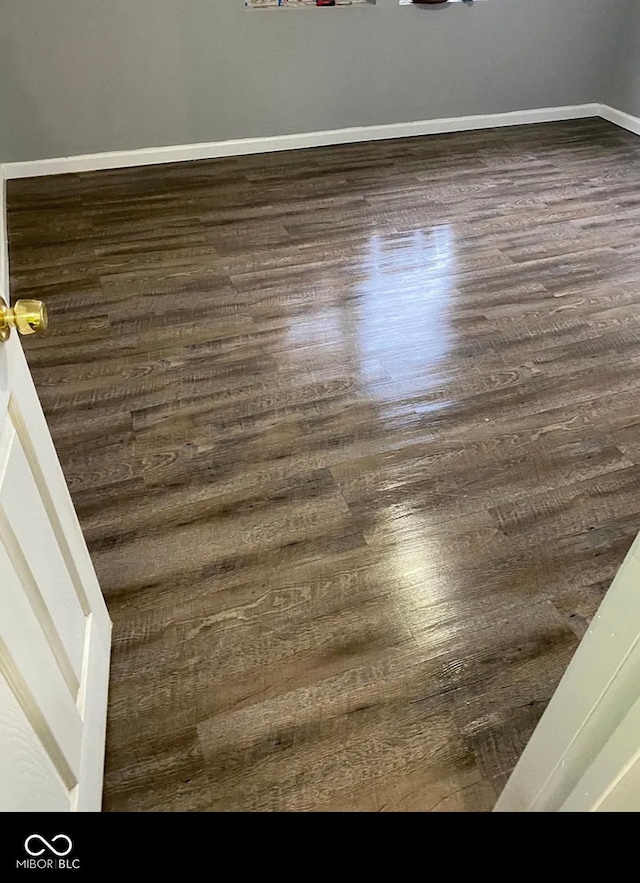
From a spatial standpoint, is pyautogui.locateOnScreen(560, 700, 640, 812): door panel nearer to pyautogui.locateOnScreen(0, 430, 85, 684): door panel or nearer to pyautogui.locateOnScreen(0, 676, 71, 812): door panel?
pyautogui.locateOnScreen(0, 676, 71, 812): door panel

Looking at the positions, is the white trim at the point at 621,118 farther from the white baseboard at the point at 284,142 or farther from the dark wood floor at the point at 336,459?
the dark wood floor at the point at 336,459

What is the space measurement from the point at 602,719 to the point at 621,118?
4801mm

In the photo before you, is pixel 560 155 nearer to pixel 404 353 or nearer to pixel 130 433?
pixel 404 353

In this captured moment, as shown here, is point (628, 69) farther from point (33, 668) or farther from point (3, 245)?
point (33, 668)

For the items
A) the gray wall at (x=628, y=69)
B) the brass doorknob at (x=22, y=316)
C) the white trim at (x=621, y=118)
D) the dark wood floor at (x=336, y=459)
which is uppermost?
the brass doorknob at (x=22, y=316)

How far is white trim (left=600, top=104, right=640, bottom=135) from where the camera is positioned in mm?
4465

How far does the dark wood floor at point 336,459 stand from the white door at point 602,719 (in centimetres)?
54

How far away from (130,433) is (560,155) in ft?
10.8

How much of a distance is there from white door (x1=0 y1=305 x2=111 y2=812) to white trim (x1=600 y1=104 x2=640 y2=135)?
455 cm

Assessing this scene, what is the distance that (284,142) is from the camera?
4.13m

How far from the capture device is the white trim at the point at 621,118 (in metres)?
4.46
